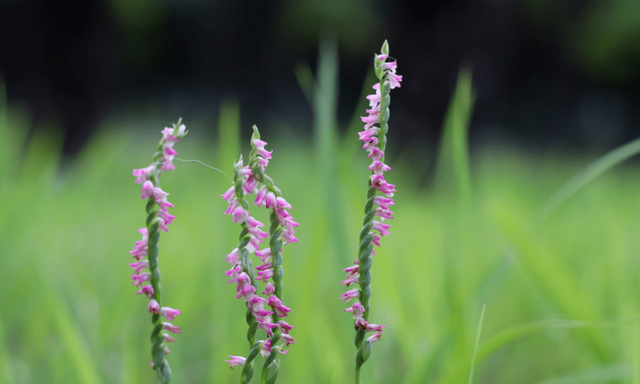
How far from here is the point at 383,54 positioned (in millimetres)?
381

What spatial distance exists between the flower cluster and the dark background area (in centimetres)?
484

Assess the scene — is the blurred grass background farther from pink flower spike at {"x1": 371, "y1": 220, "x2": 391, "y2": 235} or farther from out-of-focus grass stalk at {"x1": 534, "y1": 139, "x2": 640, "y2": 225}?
pink flower spike at {"x1": 371, "y1": 220, "x2": 391, "y2": 235}

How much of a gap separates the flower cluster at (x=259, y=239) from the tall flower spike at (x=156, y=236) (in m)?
0.05

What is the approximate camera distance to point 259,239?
37 centimetres

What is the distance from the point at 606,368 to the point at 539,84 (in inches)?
444

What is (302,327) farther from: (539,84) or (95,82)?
(539,84)

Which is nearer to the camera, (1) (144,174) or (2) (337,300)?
(1) (144,174)

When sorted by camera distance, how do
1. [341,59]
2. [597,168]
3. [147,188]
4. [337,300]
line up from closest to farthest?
[147,188] < [597,168] < [337,300] < [341,59]

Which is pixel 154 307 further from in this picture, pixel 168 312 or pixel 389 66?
pixel 389 66

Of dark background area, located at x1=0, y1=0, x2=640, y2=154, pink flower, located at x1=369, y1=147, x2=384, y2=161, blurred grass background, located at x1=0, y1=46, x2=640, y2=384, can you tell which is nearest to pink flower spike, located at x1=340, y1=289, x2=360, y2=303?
pink flower, located at x1=369, y1=147, x2=384, y2=161

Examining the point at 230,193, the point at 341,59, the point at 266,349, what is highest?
the point at 341,59

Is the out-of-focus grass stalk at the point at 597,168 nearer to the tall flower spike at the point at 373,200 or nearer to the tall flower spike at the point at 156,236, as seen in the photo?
the tall flower spike at the point at 373,200

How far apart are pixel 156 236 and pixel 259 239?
0.08 m

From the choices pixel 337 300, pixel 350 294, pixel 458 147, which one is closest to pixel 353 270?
pixel 350 294
